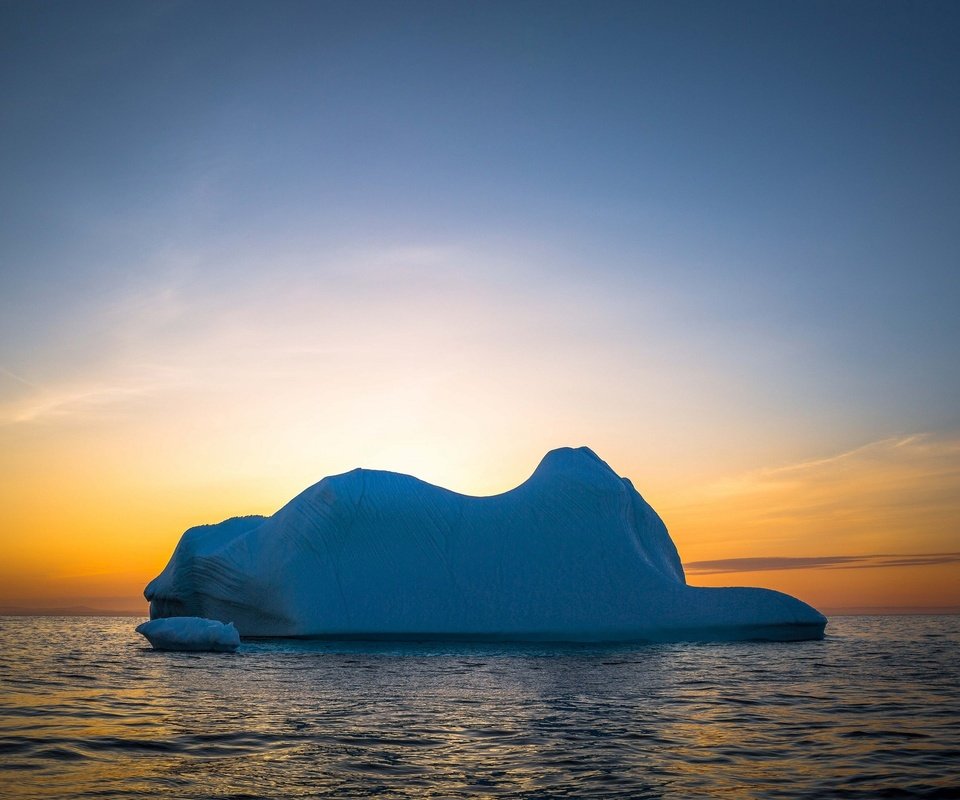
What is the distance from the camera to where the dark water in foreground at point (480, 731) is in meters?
5.89

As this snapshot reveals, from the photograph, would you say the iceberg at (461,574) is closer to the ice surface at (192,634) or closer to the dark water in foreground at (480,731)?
the ice surface at (192,634)

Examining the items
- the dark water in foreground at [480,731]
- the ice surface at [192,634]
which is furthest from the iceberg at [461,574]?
the dark water in foreground at [480,731]

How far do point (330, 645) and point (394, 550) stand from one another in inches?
138

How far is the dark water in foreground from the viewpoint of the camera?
5.89 m

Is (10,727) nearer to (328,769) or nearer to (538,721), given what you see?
(328,769)

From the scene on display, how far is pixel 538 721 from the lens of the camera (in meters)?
8.81

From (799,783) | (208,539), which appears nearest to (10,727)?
(799,783)

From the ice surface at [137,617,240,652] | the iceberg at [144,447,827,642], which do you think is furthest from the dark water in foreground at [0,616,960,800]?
the iceberg at [144,447,827,642]

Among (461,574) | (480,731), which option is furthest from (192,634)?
(480,731)

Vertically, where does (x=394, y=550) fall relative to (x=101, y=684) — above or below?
above

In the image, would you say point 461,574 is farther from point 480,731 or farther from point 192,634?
point 480,731

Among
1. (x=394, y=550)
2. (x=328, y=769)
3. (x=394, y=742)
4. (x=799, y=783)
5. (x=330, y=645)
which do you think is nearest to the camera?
(x=799, y=783)

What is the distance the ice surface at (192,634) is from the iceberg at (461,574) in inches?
141

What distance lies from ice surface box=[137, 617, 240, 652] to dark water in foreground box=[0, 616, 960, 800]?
16.4 feet
